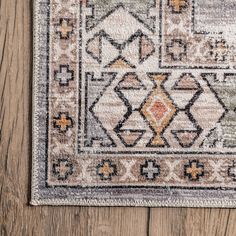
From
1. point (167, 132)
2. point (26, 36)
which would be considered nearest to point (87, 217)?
point (167, 132)

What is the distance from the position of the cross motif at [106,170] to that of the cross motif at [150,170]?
0.05 metres

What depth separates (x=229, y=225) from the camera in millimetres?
782

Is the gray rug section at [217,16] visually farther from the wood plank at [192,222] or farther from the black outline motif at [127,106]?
the wood plank at [192,222]

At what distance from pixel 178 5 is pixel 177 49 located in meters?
0.07

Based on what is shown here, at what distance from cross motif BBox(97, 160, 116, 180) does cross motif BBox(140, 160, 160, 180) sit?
0.16 feet

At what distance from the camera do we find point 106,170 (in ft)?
2.57

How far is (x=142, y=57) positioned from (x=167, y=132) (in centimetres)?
13

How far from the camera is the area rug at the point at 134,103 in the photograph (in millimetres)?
775

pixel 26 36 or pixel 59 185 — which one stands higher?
pixel 26 36

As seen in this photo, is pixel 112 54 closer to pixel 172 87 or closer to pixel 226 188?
pixel 172 87

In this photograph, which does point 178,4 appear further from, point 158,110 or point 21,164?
point 21,164

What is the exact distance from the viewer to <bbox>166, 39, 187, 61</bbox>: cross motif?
0.78 metres

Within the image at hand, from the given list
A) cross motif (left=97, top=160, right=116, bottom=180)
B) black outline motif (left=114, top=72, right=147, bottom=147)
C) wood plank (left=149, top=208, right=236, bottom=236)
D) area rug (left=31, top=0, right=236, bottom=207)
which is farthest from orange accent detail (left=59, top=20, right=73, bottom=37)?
wood plank (left=149, top=208, right=236, bottom=236)

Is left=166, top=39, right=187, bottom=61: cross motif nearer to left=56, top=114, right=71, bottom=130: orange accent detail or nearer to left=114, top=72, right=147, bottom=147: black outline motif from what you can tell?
left=114, top=72, right=147, bottom=147: black outline motif
